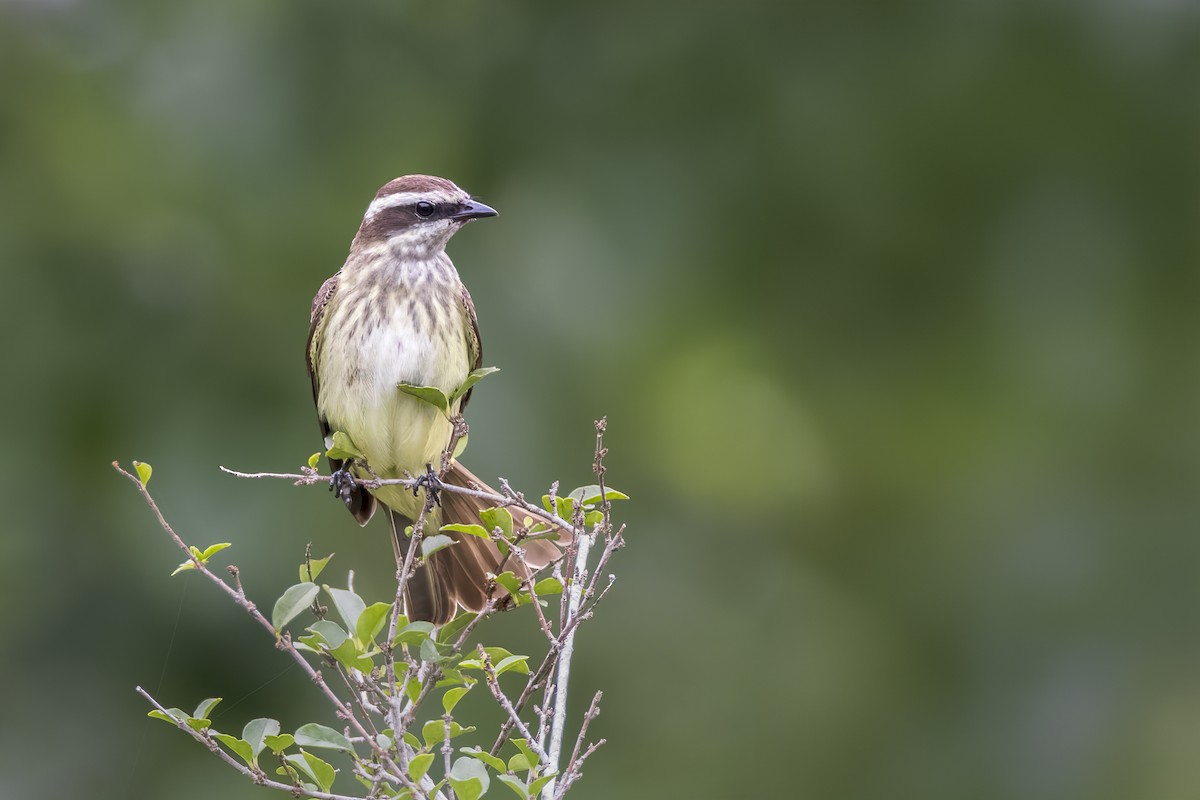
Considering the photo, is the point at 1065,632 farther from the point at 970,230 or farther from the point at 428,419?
the point at 428,419

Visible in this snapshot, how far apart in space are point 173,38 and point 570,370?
8.99ft

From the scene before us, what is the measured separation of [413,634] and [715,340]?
5.37 m

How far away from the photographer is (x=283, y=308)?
334 inches

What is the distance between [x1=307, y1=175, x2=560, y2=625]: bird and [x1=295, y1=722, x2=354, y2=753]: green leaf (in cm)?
142

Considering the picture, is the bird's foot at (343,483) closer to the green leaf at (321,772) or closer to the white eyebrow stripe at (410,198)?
the white eyebrow stripe at (410,198)

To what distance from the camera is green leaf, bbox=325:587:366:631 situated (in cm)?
346

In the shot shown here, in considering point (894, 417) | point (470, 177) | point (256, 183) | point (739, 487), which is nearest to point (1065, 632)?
point (894, 417)

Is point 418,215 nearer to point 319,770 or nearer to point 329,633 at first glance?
point 329,633

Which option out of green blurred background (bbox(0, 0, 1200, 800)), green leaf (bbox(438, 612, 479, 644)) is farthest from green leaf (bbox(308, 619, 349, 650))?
green blurred background (bbox(0, 0, 1200, 800))

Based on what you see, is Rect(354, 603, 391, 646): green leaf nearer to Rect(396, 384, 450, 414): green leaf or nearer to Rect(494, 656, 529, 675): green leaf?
Rect(494, 656, 529, 675): green leaf

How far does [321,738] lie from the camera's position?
3377 millimetres

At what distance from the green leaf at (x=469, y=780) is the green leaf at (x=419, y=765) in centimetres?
5

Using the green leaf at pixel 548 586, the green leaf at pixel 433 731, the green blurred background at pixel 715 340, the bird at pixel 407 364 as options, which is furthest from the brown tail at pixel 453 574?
the green blurred background at pixel 715 340

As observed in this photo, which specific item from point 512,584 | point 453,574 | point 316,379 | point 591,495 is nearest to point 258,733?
point 512,584
